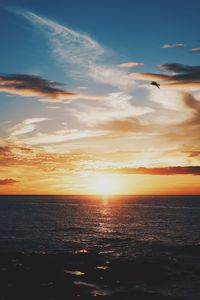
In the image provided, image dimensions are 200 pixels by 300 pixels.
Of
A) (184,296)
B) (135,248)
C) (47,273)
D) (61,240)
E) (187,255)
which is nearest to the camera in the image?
(184,296)

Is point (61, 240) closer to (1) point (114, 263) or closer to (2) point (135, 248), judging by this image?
(2) point (135, 248)

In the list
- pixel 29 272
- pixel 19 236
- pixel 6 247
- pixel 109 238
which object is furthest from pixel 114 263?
pixel 19 236

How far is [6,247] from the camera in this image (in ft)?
197

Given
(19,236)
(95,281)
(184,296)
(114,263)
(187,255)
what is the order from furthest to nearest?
(19,236)
(187,255)
(114,263)
(95,281)
(184,296)

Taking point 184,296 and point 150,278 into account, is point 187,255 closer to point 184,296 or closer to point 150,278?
point 150,278

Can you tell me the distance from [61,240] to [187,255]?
24916 millimetres

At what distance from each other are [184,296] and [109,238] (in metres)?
38.8

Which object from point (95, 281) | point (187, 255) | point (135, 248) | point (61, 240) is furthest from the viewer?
point (61, 240)

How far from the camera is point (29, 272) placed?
41.8 m

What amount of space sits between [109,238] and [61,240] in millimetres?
9450

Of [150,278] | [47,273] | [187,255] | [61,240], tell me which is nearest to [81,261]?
[47,273]

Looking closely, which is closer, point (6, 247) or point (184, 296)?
point (184, 296)

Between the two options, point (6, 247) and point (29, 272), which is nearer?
point (29, 272)

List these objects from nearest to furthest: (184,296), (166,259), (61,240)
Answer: (184,296), (166,259), (61,240)
